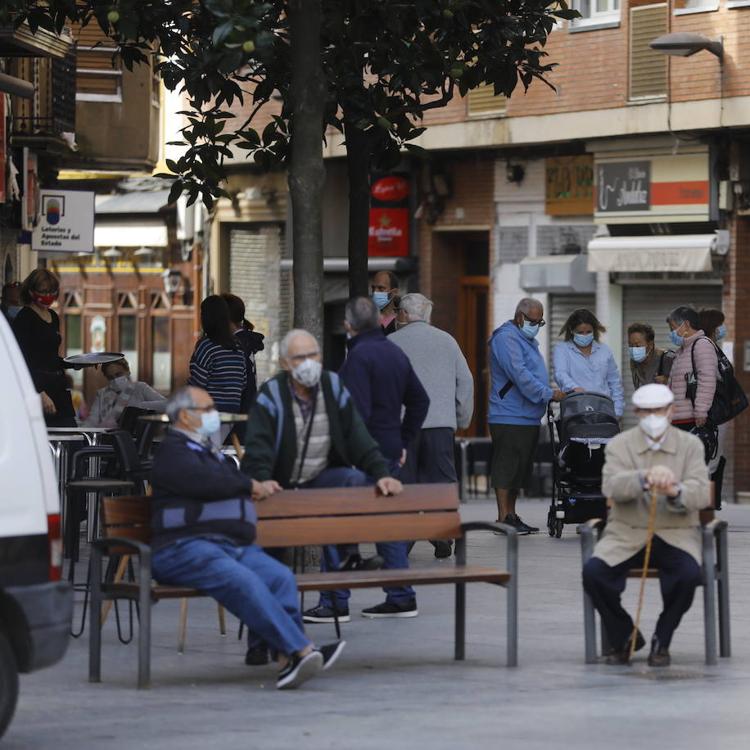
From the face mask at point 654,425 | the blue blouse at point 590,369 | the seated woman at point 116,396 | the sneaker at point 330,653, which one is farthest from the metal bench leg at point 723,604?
the blue blouse at point 590,369

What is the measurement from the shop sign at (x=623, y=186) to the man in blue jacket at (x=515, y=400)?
436 inches

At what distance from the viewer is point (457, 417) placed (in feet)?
55.6

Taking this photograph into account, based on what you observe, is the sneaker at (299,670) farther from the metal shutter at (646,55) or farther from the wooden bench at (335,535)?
the metal shutter at (646,55)

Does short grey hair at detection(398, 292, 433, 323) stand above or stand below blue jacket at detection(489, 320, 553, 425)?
above

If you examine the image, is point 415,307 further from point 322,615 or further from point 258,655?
point 258,655

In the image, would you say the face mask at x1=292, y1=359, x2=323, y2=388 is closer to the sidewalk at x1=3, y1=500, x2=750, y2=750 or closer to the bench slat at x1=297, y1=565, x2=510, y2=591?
the bench slat at x1=297, y1=565, x2=510, y2=591

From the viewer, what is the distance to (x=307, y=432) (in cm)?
1234

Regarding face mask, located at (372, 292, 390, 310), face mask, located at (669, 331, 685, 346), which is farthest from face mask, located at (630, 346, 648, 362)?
face mask, located at (372, 292, 390, 310)

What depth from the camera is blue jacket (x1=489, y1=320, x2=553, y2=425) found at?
19.1 meters

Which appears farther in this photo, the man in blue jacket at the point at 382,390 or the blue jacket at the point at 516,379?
the blue jacket at the point at 516,379

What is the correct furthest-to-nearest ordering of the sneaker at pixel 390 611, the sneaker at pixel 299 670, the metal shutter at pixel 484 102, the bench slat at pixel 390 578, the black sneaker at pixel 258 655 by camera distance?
1. the metal shutter at pixel 484 102
2. the sneaker at pixel 390 611
3. the black sneaker at pixel 258 655
4. the bench slat at pixel 390 578
5. the sneaker at pixel 299 670

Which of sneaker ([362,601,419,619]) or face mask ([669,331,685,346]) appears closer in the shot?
sneaker ([362,601,419,619])

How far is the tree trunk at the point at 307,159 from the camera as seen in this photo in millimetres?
16047

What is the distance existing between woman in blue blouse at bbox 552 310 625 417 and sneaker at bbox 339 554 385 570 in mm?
6966
